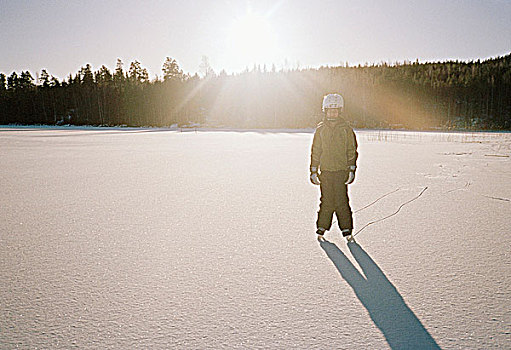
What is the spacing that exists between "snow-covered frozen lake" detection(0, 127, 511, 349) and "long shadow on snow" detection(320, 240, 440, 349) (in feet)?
0.04

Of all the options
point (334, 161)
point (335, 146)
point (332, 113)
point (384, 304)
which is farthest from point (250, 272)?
point (332, 113)

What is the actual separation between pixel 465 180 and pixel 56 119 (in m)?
94.8

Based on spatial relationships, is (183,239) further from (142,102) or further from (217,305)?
(142,102)

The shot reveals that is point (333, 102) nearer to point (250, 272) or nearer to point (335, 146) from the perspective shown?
point (335, 146)

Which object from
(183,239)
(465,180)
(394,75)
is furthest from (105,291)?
(394,75)

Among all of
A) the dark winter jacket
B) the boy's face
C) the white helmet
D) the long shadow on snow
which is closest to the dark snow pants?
the dark winter jacket

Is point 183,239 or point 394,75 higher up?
point 394,75

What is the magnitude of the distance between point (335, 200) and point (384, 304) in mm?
1678

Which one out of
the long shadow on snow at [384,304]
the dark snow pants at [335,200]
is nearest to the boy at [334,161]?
the dark snow pants at [335,200]

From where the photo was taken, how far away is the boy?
3979mm

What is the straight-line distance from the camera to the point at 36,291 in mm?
2754

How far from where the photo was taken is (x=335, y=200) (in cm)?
407

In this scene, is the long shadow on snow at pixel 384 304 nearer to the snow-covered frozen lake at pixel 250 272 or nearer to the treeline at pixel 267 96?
the snow-covered frozen lake at pixel 250 272

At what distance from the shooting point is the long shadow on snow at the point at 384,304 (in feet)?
6.96
